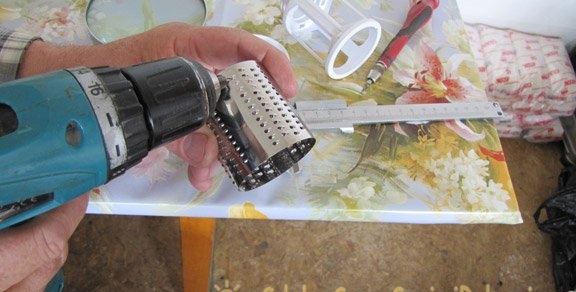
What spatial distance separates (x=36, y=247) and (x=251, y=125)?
22 centimetres

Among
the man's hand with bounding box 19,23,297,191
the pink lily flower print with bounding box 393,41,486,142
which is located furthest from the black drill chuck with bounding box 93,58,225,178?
the pink lily flower print with bounding box 393,41,486,142

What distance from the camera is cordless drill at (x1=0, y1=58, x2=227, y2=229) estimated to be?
362mm

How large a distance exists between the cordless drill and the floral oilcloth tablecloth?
19 cm

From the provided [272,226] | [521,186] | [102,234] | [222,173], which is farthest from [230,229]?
[521,186]

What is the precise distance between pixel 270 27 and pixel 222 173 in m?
0.26

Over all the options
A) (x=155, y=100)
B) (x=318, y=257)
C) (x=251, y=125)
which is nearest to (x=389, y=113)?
(x=251, y=125)

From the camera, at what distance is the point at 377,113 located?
671 mm

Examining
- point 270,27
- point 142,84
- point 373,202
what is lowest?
point 373,202

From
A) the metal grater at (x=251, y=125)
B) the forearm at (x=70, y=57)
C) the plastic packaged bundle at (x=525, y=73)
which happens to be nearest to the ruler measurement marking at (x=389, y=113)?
the metal grater at (x=251, y=125)

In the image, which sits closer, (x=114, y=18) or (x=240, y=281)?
(x=114, y=18)

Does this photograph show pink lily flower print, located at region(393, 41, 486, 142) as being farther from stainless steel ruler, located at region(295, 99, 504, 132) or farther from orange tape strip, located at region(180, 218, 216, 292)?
orange tape strip, located at region(180, 218, 216, 292)

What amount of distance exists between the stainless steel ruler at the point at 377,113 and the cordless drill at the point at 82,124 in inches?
9.6

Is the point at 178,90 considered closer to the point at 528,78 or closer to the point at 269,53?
the point at 269,53

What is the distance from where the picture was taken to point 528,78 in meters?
1.17
